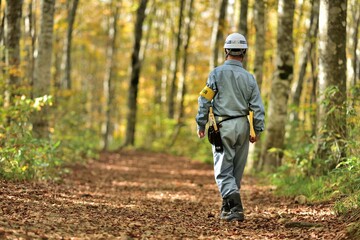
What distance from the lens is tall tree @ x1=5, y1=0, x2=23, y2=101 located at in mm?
11484

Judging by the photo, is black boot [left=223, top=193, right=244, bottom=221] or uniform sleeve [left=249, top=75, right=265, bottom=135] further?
uniform sleeve [left=249, top=75, right=265, bottom=135]

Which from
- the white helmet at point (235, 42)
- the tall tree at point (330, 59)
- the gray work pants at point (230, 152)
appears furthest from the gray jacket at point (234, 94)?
the tall tree at point (330, 59)

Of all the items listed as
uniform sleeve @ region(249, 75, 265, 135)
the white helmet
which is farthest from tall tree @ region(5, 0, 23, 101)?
uniform sleeve @ region(249, 75, 265, 135)

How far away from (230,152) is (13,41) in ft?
22.8

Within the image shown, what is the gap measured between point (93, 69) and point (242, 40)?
48445mm

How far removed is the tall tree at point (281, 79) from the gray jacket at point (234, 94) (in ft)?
17.6

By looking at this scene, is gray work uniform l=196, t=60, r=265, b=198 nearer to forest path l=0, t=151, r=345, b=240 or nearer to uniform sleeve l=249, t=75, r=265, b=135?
uniform sleeve l=249, t=75, r=265, b=135

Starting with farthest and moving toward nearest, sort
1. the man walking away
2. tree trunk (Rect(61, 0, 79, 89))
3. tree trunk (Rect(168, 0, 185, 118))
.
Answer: tree trunk (Rect(168, 0, 185, 118)), tree trunk (Rect(61, 0, 79, 89)), the man walking away

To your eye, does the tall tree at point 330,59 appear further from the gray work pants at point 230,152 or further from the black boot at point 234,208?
the black boot at point 234,208

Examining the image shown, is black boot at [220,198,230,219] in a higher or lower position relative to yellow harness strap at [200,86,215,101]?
lower

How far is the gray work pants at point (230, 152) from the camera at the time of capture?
22.4ft

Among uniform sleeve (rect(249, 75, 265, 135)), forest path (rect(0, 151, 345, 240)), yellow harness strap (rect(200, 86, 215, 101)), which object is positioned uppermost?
yellow harness strap (rect(200, 86, 215, 101))

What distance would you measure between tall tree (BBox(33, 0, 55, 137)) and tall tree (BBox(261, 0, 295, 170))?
16.8 feet

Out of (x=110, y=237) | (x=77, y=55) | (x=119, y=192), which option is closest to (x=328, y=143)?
(x=119, y=192)
